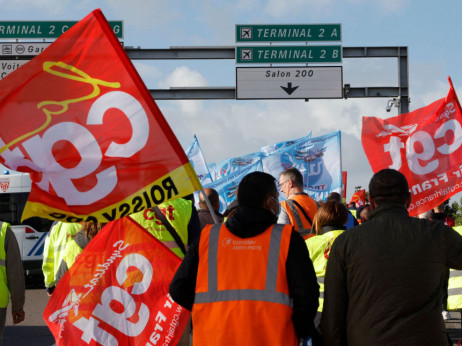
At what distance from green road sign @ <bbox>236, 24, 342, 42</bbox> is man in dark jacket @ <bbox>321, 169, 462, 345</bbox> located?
15.8 metres

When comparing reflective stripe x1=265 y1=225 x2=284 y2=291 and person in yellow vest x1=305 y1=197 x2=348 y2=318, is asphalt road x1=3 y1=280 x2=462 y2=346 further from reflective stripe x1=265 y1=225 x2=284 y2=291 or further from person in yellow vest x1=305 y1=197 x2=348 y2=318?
reflective stripe x1=265 y1=225 x2=284 y2=291

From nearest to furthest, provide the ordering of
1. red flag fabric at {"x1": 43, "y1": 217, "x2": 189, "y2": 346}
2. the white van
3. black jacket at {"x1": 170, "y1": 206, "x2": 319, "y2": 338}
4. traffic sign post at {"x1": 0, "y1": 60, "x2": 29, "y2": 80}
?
black jacket at {"x1": 170, "y1": 206, "x2": 319, "y2": 338} < red flag fabric at {"x1": 43, "y1": 217, "x2": 189, "y2": 346} < the white van < traffic sign post at {"x1": 0, "y1": 60, "x2": 29, "y2": 80}

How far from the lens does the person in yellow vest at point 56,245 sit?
23.7ft

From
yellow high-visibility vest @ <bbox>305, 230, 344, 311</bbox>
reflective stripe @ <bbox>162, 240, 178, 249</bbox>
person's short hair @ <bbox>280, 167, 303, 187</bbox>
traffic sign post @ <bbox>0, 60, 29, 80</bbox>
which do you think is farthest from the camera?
traffic sign post @ <bbox>0, 60, 29, 80</bbox>

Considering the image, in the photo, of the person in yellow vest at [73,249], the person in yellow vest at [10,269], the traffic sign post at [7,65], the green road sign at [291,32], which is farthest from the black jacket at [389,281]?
the traffic sign post at [7,65]

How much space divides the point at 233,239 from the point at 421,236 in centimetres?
92

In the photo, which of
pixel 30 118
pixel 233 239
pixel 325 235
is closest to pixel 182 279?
pixel 233 239

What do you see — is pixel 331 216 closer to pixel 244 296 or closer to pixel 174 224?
pixel 174 224

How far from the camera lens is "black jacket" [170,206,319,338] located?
4012 mm

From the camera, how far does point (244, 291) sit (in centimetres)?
411

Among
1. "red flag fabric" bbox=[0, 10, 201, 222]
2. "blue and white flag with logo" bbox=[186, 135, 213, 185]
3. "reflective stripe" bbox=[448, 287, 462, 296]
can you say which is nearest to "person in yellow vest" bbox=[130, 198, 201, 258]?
"red flag fabric" bbox=[0, 10, 201, 222]

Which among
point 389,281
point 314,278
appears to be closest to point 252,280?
point 314,278

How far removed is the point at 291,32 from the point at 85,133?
593 inches

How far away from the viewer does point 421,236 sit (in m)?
4.12
